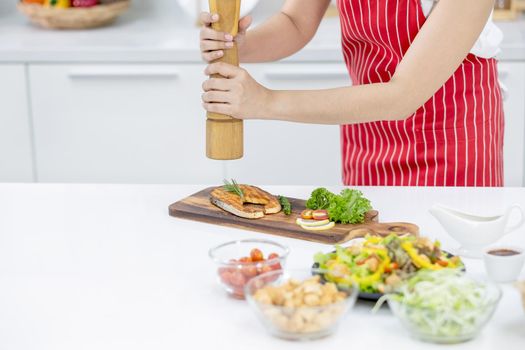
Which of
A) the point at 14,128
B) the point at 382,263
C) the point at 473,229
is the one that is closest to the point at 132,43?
the point at 14,128

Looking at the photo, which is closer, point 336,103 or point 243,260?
point 243,260

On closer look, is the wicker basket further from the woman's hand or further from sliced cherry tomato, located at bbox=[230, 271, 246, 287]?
sliced cherry tomato, located at bbox=[230, 271, 246, 287]

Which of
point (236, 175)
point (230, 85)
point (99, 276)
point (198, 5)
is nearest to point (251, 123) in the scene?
point (236, 175)

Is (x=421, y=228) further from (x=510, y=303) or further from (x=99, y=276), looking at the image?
(x=99, y=276)

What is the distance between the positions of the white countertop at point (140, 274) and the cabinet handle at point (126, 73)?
114cm

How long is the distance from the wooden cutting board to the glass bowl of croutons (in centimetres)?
35

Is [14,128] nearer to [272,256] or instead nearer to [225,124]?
[225,124]

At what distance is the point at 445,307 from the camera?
1212mm

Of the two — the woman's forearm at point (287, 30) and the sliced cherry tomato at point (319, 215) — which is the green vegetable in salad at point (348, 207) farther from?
the woman's forearm at point (287, 30)

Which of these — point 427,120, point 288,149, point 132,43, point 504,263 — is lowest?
point 288,149

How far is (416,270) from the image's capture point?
4.47ft

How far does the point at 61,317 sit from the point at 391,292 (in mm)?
458

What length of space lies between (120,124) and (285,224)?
5.27ft

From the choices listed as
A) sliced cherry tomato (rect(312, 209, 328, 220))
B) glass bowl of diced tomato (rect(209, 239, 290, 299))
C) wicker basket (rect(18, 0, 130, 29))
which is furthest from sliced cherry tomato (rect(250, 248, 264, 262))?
wicker basket (rect(18, 0, 130, 29))
